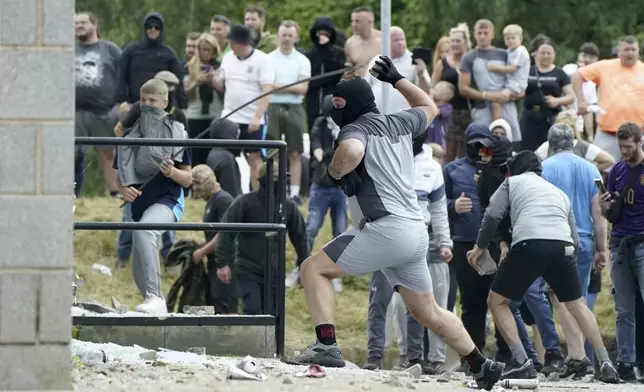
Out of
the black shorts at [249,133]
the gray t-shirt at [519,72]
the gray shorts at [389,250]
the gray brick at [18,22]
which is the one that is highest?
the gray t-shirt at [519,72]

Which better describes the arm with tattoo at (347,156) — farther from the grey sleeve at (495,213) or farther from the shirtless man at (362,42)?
the shirtless man at (362,42)

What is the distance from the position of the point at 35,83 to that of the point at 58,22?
0.33 m

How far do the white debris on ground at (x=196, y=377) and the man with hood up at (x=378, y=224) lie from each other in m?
0.31

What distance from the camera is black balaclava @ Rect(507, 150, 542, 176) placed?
13.7m

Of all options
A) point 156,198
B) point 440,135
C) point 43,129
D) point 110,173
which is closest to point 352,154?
point 43,129

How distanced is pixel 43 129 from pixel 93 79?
8.71 meters

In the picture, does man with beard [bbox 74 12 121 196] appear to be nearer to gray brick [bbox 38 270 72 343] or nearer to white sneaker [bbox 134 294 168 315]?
white sneaker [bbox 134 294 168 315]

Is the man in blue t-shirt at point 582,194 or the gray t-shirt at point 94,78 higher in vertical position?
the gray t-shirt at point 94,78

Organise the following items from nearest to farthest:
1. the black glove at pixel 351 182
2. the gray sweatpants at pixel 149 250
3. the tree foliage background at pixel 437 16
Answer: the black glove at pixel 351 182 → the gray sweatpants at pixel 149 250 → the tree foliage background at pixel 437 16

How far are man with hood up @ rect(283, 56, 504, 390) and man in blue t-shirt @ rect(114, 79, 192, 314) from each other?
2.57 metres

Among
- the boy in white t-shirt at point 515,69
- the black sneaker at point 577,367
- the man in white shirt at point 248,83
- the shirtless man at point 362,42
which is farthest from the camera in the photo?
the boy in white t-shirt at point 515,69

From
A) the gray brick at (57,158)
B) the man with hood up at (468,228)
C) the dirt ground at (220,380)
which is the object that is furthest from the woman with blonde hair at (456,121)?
the gray brick at (57,158)

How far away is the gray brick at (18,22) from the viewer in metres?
9.03

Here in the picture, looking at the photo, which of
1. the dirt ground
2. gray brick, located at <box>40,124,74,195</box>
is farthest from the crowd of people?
gray brick, located at <box>40,124,74,195</box>
